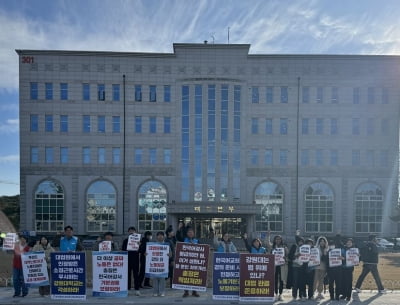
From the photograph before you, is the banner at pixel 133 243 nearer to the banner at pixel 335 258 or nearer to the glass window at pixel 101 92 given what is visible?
the banner at pixel 335 258

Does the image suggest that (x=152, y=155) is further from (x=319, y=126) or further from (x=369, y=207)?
(x=369, y=207)

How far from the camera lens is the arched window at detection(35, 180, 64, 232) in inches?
1617

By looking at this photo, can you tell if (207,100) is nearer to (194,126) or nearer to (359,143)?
(194,126)

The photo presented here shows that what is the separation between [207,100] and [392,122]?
2163cm

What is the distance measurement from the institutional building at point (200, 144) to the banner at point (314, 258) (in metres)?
29.8

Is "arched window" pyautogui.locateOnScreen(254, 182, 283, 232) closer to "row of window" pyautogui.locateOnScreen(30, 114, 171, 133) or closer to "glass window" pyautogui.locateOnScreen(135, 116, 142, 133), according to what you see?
"row of window" pyautogui.locateOnScreen(30, 114, 171, 133)

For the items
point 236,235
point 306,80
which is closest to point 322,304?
point 236,235

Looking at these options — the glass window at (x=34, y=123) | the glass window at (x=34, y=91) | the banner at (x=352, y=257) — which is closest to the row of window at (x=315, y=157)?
the glass window at (x=34, y=123)

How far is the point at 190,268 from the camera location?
10898 mm

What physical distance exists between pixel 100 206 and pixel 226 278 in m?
33.1

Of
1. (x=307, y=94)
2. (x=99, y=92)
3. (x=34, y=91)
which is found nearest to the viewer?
(x=34, y=91)

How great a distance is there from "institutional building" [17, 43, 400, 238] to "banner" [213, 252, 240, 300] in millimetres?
30224

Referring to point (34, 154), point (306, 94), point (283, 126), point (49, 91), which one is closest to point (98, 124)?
point (49, 91)

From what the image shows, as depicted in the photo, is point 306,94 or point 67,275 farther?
point 306,94
